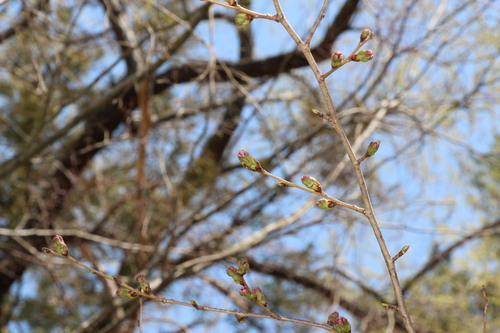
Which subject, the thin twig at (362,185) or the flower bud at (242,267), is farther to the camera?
the flower bud at (242,267)

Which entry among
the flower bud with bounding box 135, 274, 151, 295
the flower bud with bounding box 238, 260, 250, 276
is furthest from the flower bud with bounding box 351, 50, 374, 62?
the flower bud with bounding box 135, 274, 151, 295

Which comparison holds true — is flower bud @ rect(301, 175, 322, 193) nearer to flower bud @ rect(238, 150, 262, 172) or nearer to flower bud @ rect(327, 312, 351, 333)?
flower bud @ rect(238, 150, 262, 172)

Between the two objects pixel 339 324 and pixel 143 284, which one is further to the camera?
pixel 143 284

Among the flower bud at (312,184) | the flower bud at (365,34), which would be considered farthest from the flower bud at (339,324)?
the flower bud at (365,34)

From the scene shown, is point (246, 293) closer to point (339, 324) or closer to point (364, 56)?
point (339, 324)

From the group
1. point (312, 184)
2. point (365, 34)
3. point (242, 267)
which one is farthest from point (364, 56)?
point (242, 267)

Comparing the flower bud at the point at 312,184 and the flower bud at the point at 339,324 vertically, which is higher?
the flower bud at the point at 312,184

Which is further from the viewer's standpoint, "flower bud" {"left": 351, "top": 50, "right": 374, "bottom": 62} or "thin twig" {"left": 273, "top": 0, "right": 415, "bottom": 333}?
"flower bud" {"left": 351, "top": 50, "right": 374, "bottom": 62}

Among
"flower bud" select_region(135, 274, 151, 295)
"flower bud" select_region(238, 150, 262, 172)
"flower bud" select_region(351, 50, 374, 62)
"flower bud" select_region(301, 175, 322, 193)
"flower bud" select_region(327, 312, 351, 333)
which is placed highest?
"flower bud" select_region(351, 50, 374, 62)

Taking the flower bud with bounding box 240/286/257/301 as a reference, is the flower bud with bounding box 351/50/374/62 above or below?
above

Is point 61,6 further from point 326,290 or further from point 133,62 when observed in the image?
point 326,290

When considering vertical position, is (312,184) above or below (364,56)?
below

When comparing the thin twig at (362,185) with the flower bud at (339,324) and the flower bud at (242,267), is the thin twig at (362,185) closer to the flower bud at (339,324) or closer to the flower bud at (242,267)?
the flower bud at (339,324)

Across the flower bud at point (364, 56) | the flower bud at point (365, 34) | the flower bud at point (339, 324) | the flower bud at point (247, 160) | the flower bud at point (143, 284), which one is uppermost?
the flower bud at point (365, 34)
